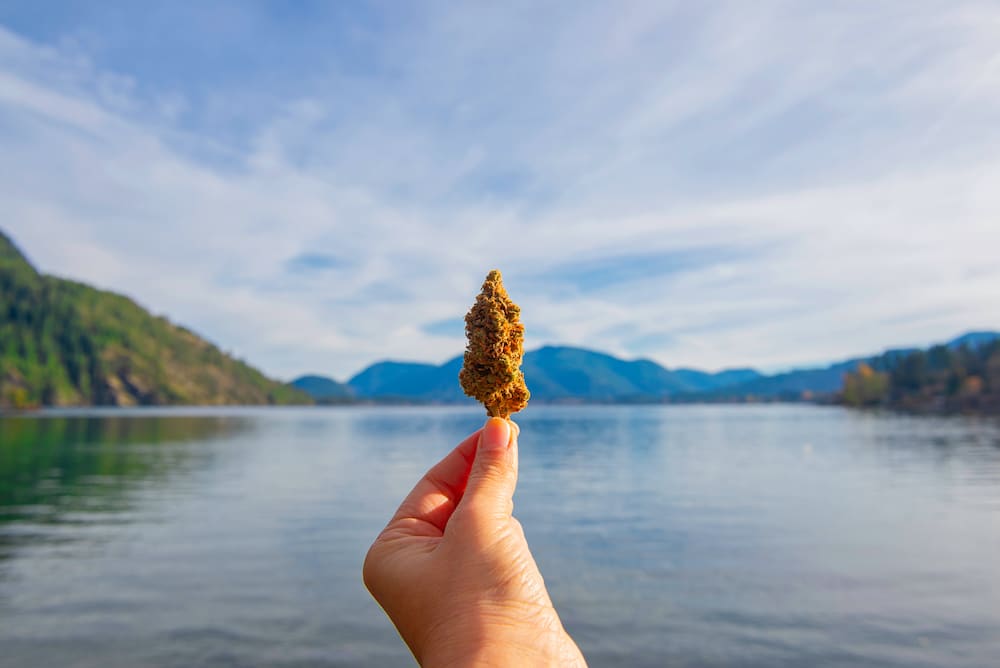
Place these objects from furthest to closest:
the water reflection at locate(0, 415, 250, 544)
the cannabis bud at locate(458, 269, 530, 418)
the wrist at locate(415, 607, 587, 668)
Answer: the water reflection at locate(0, 415, 250, 544) < the cannabis bud at locate(458, 269, 530, 418) < the wrist at locate(415, 607, 587, 668)

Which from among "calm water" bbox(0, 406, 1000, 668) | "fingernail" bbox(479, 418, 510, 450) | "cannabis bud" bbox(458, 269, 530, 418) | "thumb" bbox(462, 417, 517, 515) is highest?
"cannabis bud" bbox(458, 269, 530, 418)

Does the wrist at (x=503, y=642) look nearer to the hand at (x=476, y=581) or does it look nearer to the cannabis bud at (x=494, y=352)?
the hand at (x=476, y=581)

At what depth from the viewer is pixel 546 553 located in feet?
105

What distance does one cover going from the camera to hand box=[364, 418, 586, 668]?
3822 millimetres

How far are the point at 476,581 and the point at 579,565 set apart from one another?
1090 inches

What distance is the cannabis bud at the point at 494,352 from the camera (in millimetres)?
5328

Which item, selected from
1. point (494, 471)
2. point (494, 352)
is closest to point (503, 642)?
point (494, 471)

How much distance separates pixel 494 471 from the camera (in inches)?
174

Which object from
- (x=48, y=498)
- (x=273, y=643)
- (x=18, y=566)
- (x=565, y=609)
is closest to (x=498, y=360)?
(x=273, y=643)

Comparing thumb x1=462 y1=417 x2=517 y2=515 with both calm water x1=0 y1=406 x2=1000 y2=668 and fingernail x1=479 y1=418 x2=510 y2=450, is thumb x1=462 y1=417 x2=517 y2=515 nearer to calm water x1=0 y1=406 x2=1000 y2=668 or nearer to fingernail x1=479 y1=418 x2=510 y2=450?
fingernail x1=479 y1=418 x2=510 y2=450

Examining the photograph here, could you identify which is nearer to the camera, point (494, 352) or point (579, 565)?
point (494, 352)

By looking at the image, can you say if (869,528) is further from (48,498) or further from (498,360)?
(48,498)

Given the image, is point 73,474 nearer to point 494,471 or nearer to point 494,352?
point 494,352

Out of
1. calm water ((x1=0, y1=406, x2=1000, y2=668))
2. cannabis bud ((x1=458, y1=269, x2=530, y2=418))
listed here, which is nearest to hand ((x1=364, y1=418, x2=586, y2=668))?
cannabis bud ((x1=458, y1=269, x2=530, y2=418))
